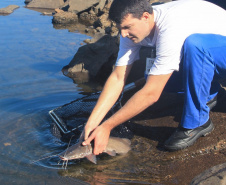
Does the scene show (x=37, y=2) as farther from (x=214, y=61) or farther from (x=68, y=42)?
(x=214, y=61)

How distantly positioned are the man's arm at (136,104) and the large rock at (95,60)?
137 inches

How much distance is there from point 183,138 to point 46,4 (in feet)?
47.5

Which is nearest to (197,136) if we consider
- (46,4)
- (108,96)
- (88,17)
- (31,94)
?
(108,96)

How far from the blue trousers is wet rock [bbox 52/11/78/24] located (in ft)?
33.6

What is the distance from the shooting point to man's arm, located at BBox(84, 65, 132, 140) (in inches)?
162

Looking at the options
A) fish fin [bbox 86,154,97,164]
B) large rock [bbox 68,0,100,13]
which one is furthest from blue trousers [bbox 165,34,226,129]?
large rock [bbox 68,0,100,13]

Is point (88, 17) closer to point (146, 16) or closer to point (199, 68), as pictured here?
point (146, 16)

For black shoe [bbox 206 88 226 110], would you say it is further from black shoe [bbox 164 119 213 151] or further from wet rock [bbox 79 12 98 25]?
wet rock [bbox 79 12 98 25]

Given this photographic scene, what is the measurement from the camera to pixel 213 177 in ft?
11.3

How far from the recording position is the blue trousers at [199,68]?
3844mm

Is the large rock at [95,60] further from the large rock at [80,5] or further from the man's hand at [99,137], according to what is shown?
the large rock at [80,5]

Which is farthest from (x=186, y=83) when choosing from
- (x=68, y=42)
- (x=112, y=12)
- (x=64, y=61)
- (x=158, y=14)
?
(x=68, y=42)

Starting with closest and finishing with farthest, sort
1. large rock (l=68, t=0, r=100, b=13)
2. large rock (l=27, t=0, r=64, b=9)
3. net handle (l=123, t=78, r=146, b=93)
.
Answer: net handle (l=123, t=78, r=146, b=93) < large rock (l=68, t=0, r=100, b=13) < large rock (l=27, t=0, r=64, b=9)

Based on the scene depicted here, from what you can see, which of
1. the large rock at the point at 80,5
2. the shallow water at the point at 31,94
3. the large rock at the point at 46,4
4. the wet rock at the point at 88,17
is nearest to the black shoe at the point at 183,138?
the shallow water at the point at 31,94
